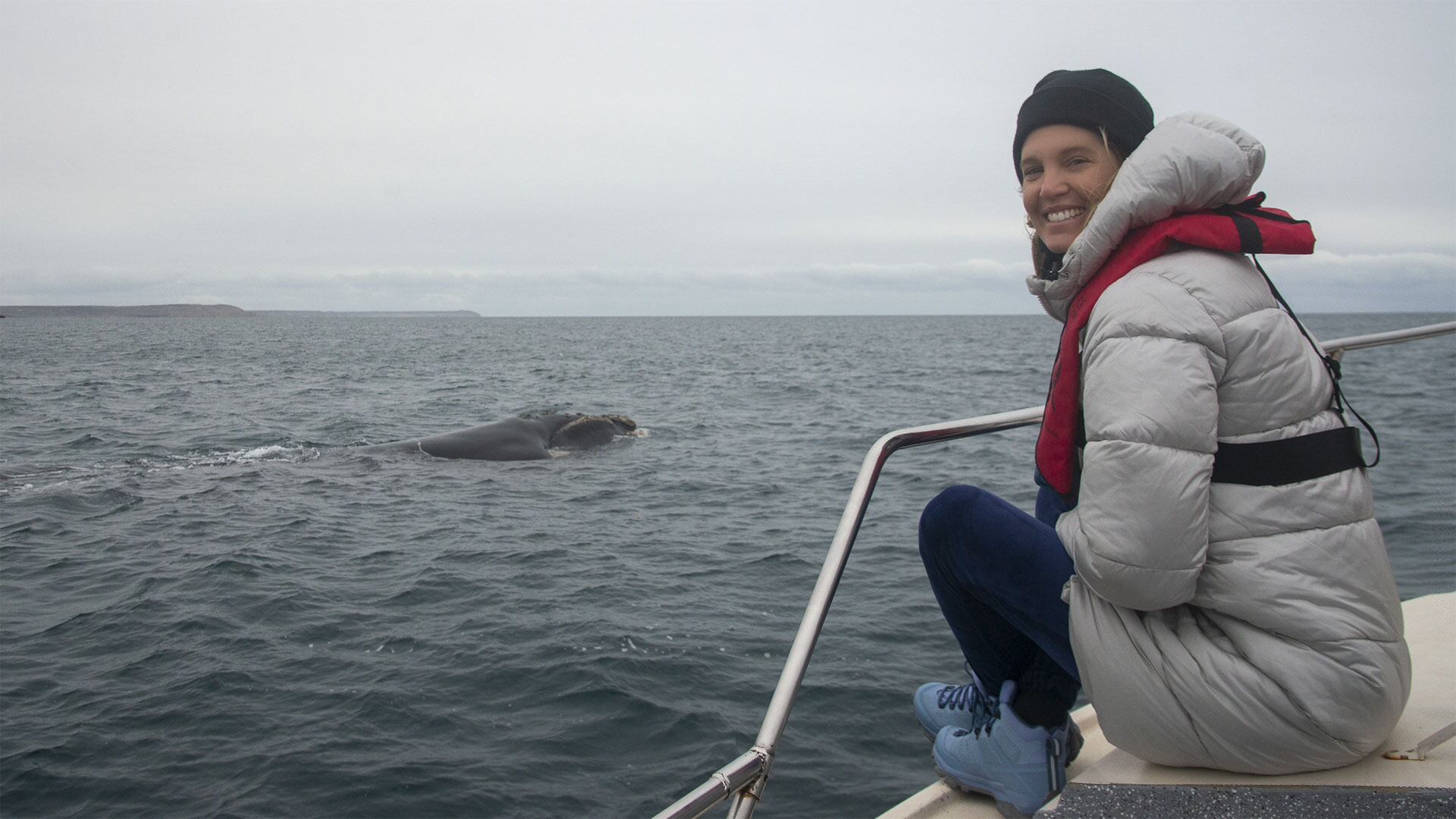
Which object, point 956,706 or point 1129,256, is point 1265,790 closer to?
point 956,706

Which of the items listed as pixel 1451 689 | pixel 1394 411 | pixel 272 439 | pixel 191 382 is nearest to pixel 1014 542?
pixel 1451 689

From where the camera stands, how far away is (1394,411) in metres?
23.9

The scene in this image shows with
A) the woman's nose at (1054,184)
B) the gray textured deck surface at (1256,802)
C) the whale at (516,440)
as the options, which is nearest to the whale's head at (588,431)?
the whale at (516,440)

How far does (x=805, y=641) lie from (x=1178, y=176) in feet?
4.62

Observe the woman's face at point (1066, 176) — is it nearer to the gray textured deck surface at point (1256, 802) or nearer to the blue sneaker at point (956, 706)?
the blue sneaker at point (956, 706)

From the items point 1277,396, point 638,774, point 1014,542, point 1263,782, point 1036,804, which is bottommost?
point 638,774

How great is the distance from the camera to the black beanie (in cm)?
284

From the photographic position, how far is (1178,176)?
2348 millimetres

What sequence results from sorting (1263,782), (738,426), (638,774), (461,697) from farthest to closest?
(738,426) → (461,697) → (638,774) → (1263,782)

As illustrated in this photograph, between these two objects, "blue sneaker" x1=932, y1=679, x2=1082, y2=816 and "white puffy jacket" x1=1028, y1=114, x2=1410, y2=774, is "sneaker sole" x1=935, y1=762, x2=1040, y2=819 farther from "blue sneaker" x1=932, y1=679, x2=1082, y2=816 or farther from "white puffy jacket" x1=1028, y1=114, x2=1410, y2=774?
"white puffy jacket" x1=1028, y1=114, x2=1410, y2=774

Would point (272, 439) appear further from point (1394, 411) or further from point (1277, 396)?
point (1394, 411)

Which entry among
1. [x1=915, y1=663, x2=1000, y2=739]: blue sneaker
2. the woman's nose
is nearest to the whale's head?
[x1=915, y1=663, x2=1000, y2=739]: blue sneaker

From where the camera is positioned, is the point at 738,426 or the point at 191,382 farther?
the point at 191,382

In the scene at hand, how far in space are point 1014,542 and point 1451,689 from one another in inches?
57.4
